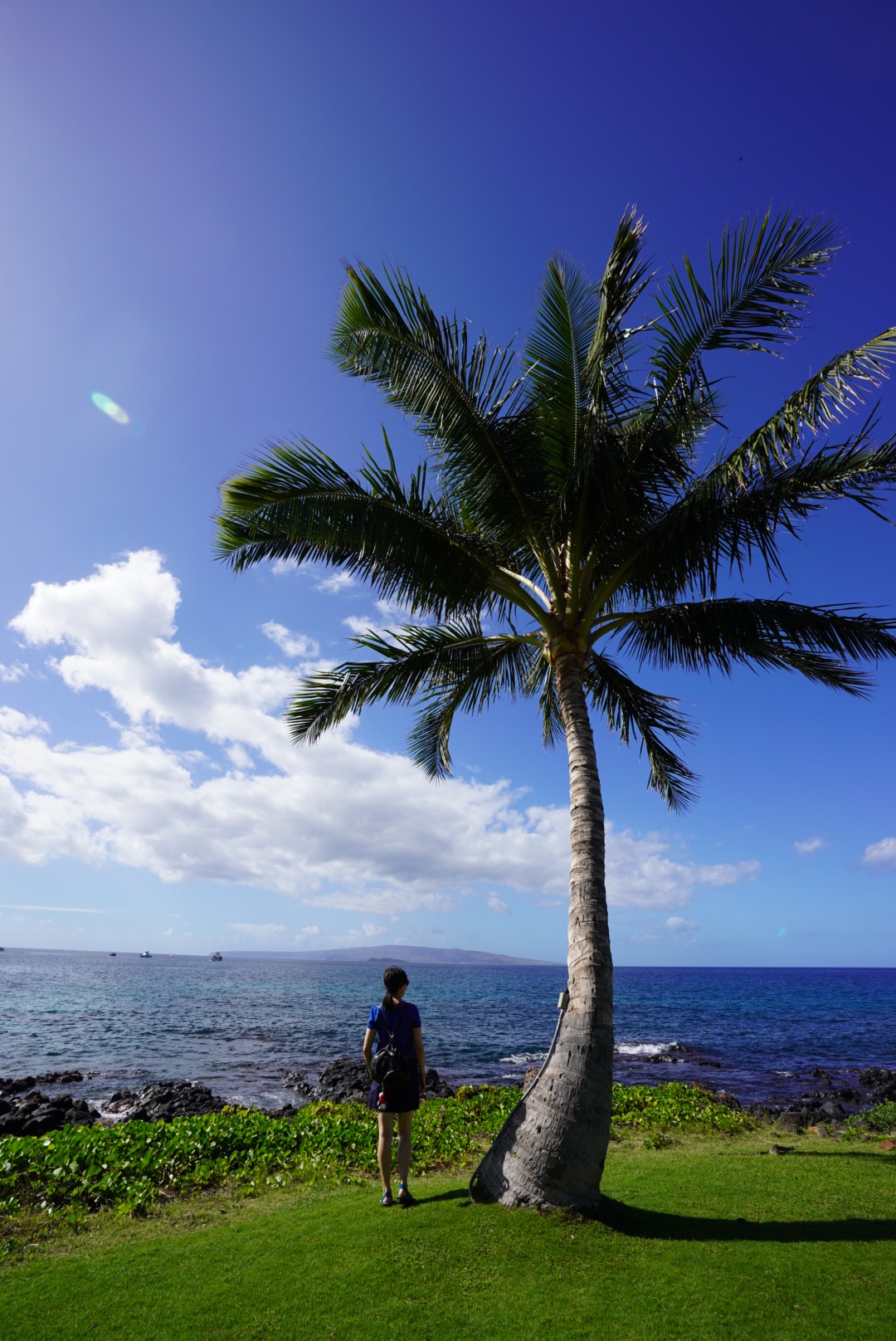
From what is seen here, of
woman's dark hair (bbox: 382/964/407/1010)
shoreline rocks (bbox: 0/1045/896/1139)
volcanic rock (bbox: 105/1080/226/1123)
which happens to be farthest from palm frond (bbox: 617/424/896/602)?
volcanic rock (bbox: 105/1080/226/1123)

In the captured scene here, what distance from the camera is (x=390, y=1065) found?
239 inches

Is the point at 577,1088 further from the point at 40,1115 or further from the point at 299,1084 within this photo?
the point at 299,1084

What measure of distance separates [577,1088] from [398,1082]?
154 cm

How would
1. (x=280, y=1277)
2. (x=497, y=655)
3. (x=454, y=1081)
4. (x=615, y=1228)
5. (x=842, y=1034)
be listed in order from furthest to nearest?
(x=842, y=1034) → (x=454, y=1081) → (x=497, y=655) → (x=615, y=1228) → (x=280, y=1277)

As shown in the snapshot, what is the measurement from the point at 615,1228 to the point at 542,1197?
0.59m

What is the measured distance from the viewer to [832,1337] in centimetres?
394

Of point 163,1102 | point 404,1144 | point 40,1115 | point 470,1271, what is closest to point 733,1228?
point 470,1271

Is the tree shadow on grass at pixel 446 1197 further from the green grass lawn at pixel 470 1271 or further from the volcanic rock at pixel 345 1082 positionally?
the volcanic rock at pixel 345 1082

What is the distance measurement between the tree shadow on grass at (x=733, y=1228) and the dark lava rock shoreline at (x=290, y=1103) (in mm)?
8074

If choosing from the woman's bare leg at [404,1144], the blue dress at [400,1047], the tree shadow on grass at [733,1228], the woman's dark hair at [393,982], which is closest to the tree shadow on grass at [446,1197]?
the woman's bare leg at [404,1144]

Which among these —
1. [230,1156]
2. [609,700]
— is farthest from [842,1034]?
[230,1156]

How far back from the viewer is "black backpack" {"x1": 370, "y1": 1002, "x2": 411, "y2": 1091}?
19.9ft

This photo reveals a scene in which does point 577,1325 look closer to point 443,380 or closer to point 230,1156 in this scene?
point 230,1156

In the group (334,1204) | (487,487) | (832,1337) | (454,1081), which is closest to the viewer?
(832,1337)
